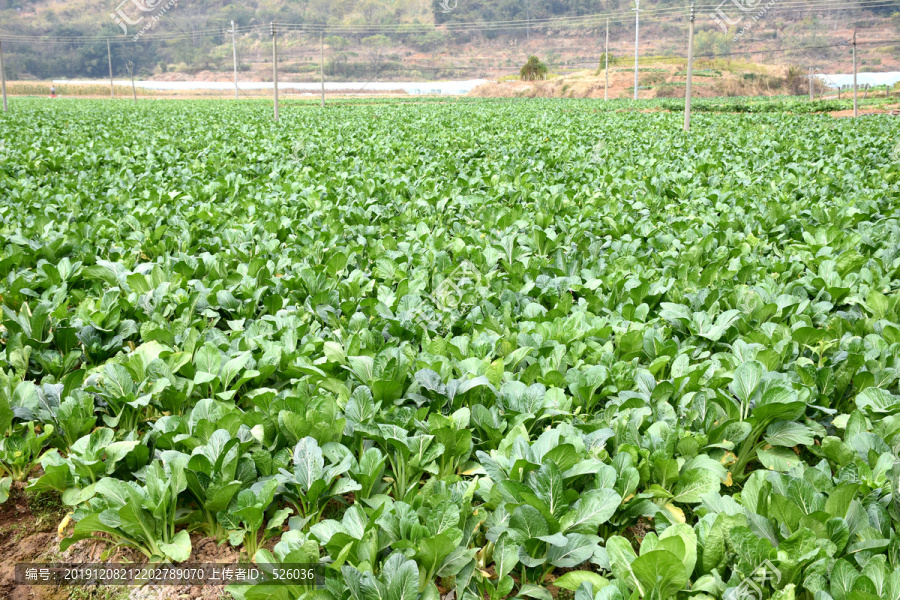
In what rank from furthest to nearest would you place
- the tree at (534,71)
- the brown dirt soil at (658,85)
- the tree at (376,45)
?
the tree at (376,45)
the tree at (534,71)
the brown dirt soil at (658,85)

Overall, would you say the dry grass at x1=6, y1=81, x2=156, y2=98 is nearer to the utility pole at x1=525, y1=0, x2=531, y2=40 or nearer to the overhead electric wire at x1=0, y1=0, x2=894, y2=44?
the overhead electric wire at x1=0, y1=0, x2=894, y2=44

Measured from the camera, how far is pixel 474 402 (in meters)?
2.75

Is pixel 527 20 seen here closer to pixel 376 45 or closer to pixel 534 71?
pixel 376 45

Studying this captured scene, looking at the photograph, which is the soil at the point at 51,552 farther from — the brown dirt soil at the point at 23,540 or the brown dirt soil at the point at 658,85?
the brown dirt soil at the point at 658,85

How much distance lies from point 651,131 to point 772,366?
1515cm

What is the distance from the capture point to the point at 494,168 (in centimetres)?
1008

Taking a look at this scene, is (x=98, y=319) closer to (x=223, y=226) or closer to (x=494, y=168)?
(x=223, y=226)
